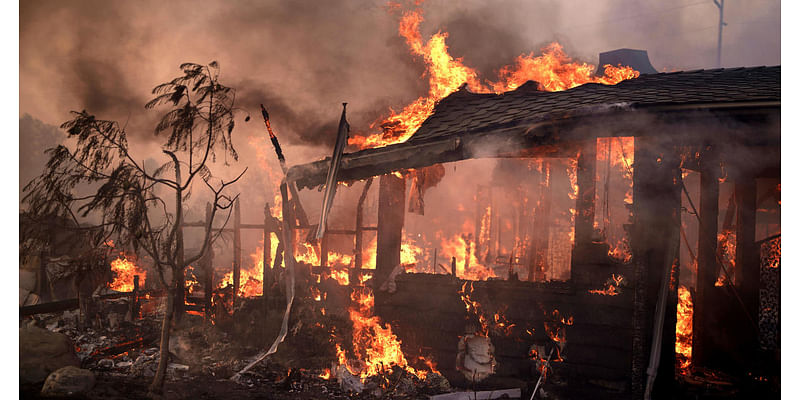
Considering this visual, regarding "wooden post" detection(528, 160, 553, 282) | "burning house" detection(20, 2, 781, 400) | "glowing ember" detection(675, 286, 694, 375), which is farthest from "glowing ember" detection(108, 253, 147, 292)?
"glowing ember" detection(675, 286, 694, 375)

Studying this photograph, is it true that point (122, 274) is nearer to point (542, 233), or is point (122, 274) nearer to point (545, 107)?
point (542, 233)

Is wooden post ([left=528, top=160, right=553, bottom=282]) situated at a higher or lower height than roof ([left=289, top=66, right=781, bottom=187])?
lower

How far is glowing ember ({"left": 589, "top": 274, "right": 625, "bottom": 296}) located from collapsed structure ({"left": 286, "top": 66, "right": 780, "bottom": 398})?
0.04ft

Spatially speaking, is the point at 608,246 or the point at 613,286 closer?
the point at 613,286

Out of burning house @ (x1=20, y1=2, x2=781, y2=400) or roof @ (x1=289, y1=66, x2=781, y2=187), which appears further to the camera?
burning house @ (x1=20, y1=2, x2=781, y2=400)

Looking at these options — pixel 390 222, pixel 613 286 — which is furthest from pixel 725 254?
pixel 390 222

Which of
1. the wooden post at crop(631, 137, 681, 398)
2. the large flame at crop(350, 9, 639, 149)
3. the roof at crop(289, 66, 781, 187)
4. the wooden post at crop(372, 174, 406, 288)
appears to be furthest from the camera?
the large flame at crop(350, 9, 639, 149)

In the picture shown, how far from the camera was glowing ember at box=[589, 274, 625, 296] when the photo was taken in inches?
277

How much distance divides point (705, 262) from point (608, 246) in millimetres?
2892

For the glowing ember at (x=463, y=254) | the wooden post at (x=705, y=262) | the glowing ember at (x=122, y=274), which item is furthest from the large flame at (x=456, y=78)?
the glowing ember at (x=463, y=254)

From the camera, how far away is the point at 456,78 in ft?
34.1

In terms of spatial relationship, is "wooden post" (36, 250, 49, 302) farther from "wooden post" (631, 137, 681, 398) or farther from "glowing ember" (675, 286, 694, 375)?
"glowing ember" (675, 286, 694, 375)

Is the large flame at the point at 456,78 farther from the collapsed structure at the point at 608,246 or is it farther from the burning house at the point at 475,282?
the collapsed structure at the point at 608,246

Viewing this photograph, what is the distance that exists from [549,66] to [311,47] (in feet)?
21.6
